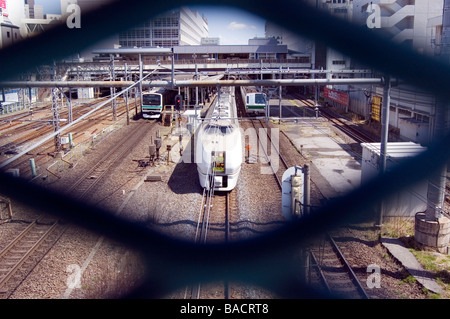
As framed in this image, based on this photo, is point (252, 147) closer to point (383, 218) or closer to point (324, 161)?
point (324, 161)

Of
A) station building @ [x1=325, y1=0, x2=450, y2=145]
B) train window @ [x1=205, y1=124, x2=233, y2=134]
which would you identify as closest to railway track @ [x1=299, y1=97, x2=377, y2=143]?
station building @ [x1=325, y1=0, x2=450, y2=145]

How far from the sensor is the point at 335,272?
3.01 m

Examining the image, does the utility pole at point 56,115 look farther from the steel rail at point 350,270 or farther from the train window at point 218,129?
the steel rail at point 350,270

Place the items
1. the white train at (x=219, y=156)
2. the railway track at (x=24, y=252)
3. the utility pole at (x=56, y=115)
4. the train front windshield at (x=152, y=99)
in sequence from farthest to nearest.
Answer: the train front windshield at (x=152, y=99) < the utility pole at (x=56, y=115) < the white train at (x=219, y=156) < the railway track at (x=24, y=252)

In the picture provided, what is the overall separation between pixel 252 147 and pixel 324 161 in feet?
5.73

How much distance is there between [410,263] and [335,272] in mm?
610

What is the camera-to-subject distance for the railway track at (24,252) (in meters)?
3.09

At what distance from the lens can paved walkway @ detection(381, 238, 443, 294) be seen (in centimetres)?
274

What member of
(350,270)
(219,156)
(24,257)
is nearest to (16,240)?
(24,257)

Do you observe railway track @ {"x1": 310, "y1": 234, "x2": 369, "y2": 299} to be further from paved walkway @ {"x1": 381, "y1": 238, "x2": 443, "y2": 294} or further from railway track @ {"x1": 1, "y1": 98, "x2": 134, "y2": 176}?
railway track @ {"x1": 1, "y1": 98, "x2": 134, "y2": 176}

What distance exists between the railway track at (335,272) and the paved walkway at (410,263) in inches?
17.3

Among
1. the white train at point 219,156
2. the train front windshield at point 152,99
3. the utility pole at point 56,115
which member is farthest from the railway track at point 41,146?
the white train at point 219,156

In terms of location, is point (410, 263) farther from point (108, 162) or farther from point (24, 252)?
point (108, 162)
